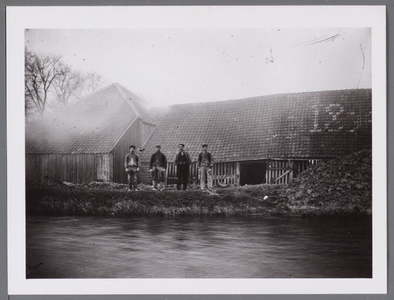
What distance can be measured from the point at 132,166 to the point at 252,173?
100cm

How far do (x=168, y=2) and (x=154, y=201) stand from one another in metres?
1.63

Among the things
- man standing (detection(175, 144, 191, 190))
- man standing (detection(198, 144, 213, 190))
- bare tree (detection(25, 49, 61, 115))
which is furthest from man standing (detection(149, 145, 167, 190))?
bare tree (detection(25, 49, 61, 115))

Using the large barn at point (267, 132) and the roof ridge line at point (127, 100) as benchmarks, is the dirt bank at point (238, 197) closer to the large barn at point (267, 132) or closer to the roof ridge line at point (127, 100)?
the large barn at point (267, 132)

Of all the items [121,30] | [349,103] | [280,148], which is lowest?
[280,148]

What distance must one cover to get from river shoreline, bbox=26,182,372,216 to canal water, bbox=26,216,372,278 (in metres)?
0.08

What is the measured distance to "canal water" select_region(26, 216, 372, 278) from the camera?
3.12 metres

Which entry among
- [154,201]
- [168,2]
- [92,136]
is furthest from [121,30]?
[154,201]

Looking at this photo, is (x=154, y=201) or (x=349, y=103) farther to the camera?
(x=154, y=201)

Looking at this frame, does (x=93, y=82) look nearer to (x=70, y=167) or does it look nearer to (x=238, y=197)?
(x=70, y=167)

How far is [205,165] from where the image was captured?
10.9 ft

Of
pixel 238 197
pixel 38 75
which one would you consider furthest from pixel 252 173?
pixel 38 75

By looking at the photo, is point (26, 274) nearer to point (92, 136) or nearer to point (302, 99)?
point (92, 136)

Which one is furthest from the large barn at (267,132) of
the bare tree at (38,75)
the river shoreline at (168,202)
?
the bare tree at (38,75)

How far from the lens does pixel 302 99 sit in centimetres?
327
